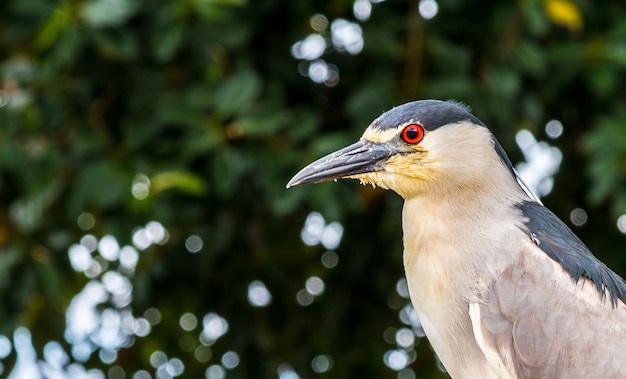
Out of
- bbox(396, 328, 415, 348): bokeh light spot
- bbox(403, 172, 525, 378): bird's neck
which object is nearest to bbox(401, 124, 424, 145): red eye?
bbox(403, 172, 525, 378): bird's neck

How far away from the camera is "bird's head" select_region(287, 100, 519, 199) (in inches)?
123

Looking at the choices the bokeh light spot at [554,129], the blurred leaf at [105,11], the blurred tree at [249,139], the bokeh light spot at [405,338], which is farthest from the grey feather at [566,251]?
the bokeh light spot at [405,338]

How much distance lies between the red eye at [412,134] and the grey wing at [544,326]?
0.44m

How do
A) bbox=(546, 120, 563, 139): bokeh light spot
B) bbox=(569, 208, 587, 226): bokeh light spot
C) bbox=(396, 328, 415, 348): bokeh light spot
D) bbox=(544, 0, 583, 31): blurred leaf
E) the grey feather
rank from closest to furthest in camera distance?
the grey feather, bbox=(544, 0, 583, 31): blurred leaf, bbox=(546, 120, 563, 139): bokeh light spot, bbox=(569, 208, 587, 226): bokeh light spot, bbox=(396, 328, 415, 348): bokeh light spot

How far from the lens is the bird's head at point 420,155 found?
3.14 metres

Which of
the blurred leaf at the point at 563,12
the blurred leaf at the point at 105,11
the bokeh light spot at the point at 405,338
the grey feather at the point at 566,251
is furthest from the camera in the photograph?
the bokeh light spot at the point at 405,338

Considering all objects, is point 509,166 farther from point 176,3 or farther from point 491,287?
point 176,3

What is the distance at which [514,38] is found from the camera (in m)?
4.52

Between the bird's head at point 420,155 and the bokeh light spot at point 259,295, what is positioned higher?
the bird's head at point 420,155

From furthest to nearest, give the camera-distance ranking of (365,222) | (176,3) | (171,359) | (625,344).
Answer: (171,359) → (365,222) → (176,3) → (625,344)

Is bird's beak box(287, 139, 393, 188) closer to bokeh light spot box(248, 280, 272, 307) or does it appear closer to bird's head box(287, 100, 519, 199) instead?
bird's head box(287, 100, 519, 199)

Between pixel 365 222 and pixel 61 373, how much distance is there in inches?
66.7

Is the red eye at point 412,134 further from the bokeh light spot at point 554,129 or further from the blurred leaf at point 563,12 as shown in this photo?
the bokeh light spot at point 554,129

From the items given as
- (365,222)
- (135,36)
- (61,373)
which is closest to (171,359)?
(61,373)
